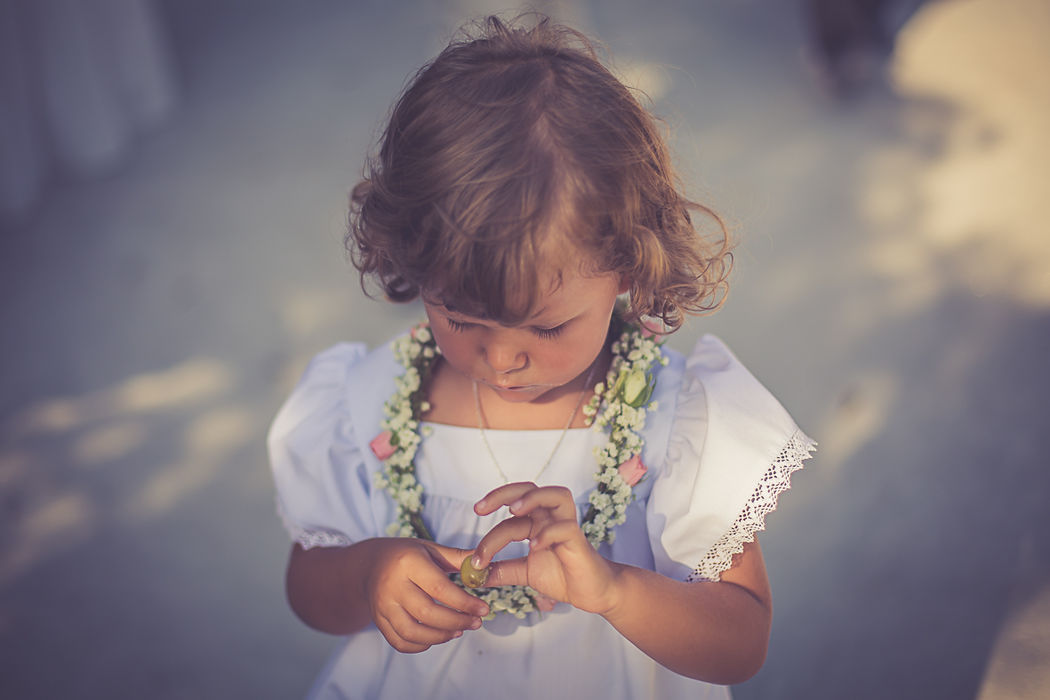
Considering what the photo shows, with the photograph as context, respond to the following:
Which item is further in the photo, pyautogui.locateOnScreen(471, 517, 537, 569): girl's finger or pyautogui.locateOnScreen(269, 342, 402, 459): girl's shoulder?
pyautogui.locateOnScreen(269, 342, 402, 459): girl's shoulder

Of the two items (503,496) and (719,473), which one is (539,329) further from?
(719,473)

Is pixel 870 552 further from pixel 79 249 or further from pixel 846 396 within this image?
pixel 79 249

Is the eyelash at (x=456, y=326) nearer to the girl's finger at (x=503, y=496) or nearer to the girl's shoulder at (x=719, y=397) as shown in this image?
the girl's finger at (x=503, y=496)

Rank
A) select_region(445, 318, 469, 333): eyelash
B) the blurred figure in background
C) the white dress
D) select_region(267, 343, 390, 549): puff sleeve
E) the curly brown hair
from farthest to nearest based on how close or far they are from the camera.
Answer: the blurred figure in background
select_region(267, 343, 390, 549): puff sleeve
the white dress
select_region(445, 318, 469, 333): eyelash
the curly brown hair

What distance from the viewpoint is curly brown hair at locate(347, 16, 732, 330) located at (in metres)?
0.94

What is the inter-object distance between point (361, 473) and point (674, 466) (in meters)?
0.53

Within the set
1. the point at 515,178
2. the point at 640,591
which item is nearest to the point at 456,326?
the point at 515,178

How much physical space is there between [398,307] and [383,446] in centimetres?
151

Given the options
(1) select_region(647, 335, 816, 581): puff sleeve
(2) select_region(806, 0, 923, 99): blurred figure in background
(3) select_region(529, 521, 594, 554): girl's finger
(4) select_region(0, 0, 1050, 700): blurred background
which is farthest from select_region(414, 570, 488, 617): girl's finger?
(2) select_region(806, 0, 923, 99): blurred figure in background

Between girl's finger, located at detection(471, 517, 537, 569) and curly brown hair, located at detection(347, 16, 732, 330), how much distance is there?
27cm

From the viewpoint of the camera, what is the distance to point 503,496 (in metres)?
0.99

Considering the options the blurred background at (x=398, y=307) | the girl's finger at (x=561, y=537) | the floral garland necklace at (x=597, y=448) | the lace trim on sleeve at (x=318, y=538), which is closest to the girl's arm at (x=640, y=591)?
the girl's finger at (x=561, y=537)

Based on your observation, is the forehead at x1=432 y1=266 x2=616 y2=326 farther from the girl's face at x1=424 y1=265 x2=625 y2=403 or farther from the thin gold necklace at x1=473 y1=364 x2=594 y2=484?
the thin gold necklace at x1=473 y1=364 x2=594 y2=484

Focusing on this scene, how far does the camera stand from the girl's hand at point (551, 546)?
968 mm
